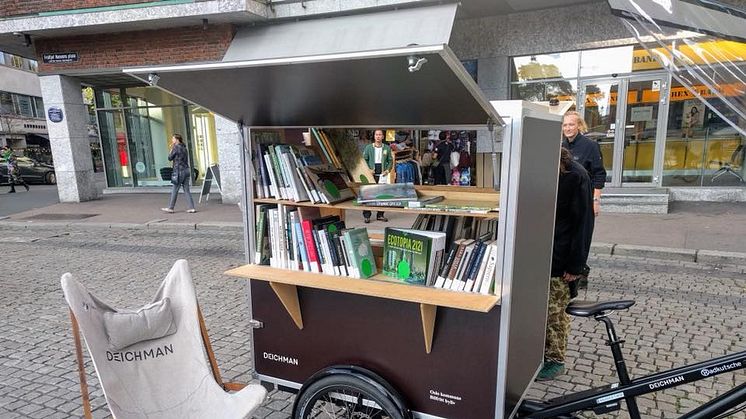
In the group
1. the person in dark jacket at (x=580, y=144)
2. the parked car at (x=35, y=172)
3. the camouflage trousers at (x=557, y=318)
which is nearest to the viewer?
the camouflage trousers at (x=557, y=318)

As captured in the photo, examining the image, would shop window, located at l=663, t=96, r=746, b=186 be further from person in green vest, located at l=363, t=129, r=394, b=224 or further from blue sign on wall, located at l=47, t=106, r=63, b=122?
blue sign on wall, located at l=47, t=106, r=63, b=122

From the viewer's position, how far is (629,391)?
2.23 m

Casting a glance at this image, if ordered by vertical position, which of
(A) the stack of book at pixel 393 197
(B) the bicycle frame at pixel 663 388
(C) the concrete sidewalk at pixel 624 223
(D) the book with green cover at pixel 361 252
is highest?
(A) the stack of book at pixel 393 197

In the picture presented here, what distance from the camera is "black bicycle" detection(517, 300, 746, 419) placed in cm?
205

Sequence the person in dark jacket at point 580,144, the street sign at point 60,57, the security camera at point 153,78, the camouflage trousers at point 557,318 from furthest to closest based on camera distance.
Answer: the street sign at point 60,57 → the person in dark jacket at point 580,144 → the camouflage trousers at point 557,318 → the security camera at point 153,78

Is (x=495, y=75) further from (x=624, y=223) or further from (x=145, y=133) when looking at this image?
(x=145, y=133)

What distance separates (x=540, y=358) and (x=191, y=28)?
1154cm

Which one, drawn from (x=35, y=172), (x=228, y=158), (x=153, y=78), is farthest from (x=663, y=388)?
(x=35, y=172)

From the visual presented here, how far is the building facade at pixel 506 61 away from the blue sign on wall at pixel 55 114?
170 millimetres

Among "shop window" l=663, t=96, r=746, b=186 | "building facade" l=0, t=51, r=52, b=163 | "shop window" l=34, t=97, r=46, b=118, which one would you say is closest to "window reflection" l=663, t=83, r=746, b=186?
"shop window" l=663, t=96, r=746, b=186

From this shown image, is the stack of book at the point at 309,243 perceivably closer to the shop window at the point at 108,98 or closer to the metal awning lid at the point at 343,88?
the metal awning lid at the point at 343,88

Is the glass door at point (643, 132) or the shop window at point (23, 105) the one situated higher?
the shop window at point (23, 105)

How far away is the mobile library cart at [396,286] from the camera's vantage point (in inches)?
83.2

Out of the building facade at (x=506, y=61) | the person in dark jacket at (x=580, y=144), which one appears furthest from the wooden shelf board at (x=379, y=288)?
the building facade at (x=506, y=61)
